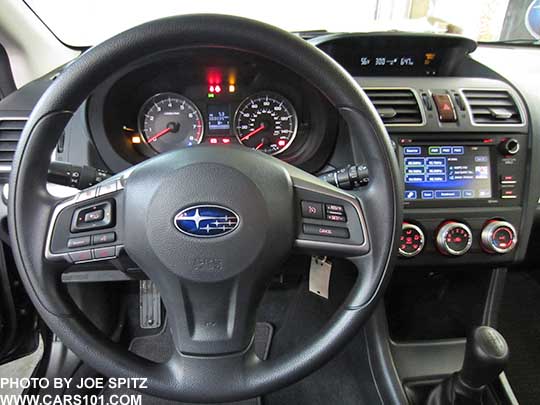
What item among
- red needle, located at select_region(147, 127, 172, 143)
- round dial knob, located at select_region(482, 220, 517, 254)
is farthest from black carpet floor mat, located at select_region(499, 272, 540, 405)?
red needle, located at select_region(147, 127, 172, 143)

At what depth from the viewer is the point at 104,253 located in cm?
77

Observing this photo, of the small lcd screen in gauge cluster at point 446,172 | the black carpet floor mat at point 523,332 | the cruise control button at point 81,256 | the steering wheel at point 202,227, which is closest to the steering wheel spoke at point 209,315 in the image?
the steering wheel at point 202,227

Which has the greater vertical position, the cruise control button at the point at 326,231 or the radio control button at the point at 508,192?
the cruise control button at the point at 326,231

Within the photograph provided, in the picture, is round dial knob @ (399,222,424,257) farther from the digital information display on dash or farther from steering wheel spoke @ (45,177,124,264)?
steering wheel spoke @ (45,177,124,264)

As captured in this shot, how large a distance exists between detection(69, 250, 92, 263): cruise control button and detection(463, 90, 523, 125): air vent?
3.27ft

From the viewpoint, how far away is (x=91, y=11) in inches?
57.3

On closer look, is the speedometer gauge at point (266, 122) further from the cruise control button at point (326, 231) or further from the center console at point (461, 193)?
the cruise control button at point (326, 231)

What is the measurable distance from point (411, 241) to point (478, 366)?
0.32 m

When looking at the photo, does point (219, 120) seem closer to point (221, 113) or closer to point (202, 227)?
point (221, 113)

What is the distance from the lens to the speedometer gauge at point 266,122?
47.4 inches

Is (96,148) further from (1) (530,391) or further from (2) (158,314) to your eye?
(1) (530,391)

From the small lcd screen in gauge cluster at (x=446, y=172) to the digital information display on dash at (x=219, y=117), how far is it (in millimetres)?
479

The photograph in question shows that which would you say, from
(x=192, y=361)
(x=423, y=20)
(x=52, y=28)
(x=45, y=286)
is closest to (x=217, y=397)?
(x=192, y=361)

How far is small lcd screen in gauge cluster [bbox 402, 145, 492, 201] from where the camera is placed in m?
1.18
